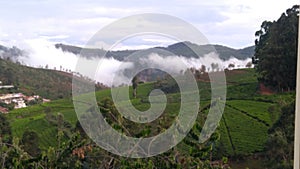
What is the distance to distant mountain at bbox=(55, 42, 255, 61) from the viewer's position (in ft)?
6.17

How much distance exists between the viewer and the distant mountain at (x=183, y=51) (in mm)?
1881

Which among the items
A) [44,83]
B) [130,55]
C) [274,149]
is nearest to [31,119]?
[44,83]

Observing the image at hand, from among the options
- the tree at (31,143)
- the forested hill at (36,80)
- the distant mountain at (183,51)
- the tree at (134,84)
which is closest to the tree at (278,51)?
the distant mountain at (183,51)

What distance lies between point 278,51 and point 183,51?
43 cm

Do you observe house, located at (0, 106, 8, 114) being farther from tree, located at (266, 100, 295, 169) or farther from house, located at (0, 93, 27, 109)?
tree, located at (266, 100, 295, 169)

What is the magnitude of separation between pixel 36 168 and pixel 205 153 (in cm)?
82

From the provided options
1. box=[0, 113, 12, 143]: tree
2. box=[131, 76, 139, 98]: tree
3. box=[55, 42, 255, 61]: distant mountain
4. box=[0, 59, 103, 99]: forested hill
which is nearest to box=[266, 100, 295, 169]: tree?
box=[55, 42, 255, 61]: distant mountain

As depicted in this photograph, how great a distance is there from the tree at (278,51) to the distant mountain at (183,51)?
0.06 m

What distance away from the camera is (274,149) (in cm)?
188

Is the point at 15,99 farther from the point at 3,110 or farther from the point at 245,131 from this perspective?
the point at 245,131

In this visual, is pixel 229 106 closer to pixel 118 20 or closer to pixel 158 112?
pixel 158 112

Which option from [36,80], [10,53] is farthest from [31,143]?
[10,53]

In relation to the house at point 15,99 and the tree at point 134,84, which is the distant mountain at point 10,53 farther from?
the tree at point 134,84

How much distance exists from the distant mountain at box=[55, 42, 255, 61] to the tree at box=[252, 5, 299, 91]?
0.06 m
